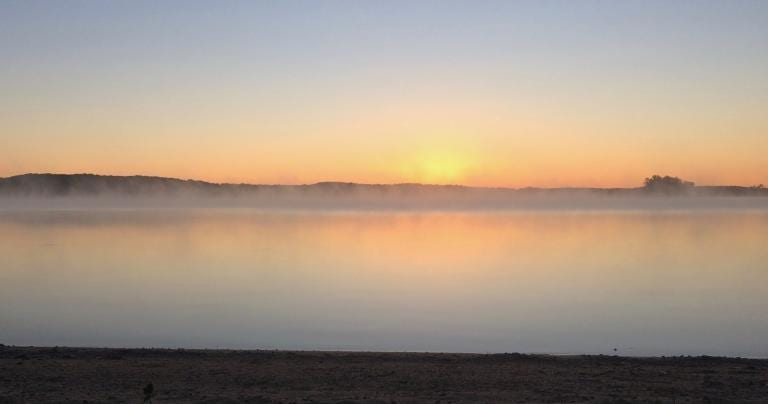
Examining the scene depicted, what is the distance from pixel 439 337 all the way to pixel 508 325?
1.19 meters

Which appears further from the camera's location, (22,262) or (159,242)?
(159,242)

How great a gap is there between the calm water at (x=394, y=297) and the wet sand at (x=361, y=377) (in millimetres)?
1022

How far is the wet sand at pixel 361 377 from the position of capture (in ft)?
17.4

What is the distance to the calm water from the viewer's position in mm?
8180

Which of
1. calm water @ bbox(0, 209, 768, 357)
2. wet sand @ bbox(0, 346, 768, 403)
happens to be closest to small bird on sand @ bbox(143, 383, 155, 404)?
wet sand @ bbox(0, 346, 768, 403)

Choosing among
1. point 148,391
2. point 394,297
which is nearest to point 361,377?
point 148,391

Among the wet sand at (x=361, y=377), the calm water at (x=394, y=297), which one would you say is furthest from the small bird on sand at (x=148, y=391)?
the calm water at (x=394, y=297)

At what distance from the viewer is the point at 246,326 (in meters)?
8.88

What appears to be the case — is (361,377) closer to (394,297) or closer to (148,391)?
(148,391)

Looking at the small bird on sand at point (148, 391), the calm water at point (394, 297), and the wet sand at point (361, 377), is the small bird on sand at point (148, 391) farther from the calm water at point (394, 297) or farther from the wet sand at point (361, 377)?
the calm water at point (394, 297)

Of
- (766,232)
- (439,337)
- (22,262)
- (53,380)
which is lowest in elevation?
(53,380)

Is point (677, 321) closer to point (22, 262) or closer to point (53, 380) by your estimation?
point (53, 380)

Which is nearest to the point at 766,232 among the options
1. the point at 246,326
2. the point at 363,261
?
the point at 363,261

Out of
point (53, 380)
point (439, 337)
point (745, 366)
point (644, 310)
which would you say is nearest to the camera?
point (53, 380)
